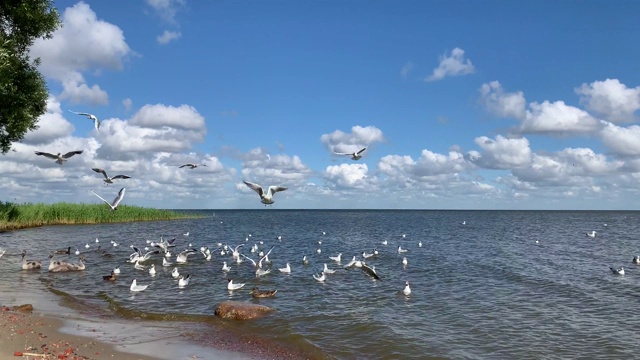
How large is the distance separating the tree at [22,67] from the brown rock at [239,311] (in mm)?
11831

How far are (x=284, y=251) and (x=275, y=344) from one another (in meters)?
28.8

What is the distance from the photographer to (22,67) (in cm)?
2175

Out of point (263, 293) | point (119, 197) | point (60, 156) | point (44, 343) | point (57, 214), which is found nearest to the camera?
point (44, 343)

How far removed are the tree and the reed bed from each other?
123 ft

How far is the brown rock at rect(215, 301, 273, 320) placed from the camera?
56.3 ft

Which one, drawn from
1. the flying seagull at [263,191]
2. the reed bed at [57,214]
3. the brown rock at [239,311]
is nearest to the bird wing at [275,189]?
the flying seagull at [263,191]

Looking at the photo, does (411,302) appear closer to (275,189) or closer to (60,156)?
(275,189)

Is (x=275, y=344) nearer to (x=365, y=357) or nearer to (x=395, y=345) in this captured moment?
(x=365, y=357)

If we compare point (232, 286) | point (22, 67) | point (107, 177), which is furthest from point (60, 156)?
point (232, 286)

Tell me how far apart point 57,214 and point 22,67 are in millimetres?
47079

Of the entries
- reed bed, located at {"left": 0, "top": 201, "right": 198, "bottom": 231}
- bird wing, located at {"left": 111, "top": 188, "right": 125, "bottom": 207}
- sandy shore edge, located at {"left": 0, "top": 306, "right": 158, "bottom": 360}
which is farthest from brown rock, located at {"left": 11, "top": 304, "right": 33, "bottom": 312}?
reed bed, located at {"left": 0, "top": 201, "right": 198, "bottom": 231}

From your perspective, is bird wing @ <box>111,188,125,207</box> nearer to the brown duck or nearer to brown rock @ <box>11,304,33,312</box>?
brown rock @ <box>11,304,33,312</box>

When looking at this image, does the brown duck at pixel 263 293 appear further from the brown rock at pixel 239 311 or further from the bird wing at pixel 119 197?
the bird wing at pixel 119 197

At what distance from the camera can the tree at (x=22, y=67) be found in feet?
65.8
